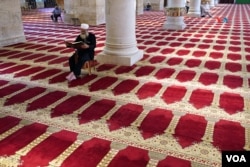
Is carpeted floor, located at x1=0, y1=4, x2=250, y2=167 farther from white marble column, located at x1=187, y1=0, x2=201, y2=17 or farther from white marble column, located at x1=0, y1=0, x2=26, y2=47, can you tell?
white marble column, located at x1=187, y1=0, x2=201, y2=17

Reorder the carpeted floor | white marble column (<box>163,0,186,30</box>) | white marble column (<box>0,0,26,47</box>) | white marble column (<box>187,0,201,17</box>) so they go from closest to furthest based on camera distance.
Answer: the carpeted floor < white marble column (<box>0,0,26,47</box>) < white marble column (<box>163,0,186,30</box>) < white marble column (<box>187,0,201,17</box>)

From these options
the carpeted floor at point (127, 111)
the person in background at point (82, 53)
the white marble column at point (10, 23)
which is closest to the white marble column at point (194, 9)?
the carpeted floor at point (127, 111)

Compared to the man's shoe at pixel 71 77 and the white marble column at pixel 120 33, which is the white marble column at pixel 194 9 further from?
the man's shoe at pixel 71 77

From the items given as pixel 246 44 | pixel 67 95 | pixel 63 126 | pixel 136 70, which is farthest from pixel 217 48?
pixel 63 126

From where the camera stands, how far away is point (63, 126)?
2.89m

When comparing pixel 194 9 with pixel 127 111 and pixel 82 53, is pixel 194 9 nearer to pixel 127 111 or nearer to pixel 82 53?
pixel 82 53

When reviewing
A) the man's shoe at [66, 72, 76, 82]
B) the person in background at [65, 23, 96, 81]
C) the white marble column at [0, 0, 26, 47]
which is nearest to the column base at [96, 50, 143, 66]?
the person in background at [65, 23, 96, 81]

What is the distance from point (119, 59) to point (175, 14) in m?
4.97

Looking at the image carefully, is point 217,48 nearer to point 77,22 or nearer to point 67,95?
point 67,95

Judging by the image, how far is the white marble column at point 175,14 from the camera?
9273 millimetres

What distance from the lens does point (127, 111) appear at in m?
3.25

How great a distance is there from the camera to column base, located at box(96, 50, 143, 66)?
5.10m

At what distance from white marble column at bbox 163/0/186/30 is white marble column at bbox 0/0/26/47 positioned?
192 inches

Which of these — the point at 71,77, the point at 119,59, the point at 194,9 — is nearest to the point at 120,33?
the point at 119,59
